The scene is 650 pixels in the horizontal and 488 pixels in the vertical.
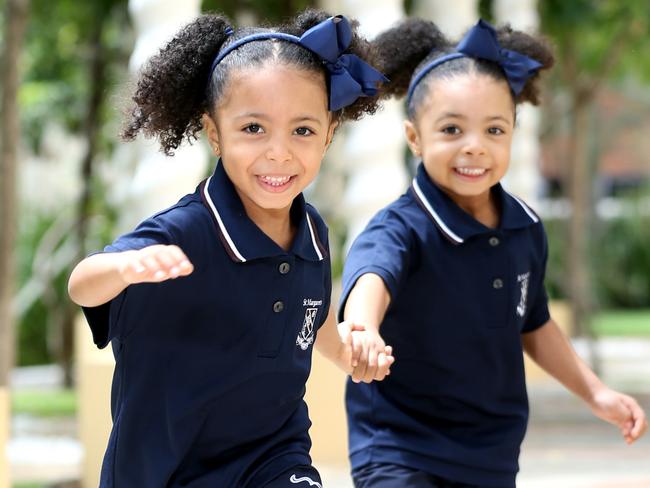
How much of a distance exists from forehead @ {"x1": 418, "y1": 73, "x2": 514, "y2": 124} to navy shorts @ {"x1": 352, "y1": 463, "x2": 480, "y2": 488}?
102 cm

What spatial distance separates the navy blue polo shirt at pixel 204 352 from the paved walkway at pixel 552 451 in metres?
3.37

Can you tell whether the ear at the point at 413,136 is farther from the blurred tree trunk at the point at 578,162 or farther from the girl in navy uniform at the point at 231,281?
the blurred tree trunk at the point at 578,162

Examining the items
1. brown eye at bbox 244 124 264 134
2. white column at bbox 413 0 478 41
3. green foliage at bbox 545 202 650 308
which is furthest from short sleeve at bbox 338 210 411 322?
green foliage at bbox 545 202 650 308

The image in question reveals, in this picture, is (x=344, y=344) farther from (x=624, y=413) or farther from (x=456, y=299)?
(x=624, y=413)

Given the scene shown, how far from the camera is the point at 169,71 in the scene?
295 centimetres

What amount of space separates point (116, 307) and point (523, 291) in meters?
1.41

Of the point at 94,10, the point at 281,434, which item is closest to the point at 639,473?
the point at 281,434

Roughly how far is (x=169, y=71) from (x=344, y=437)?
12.9 feet

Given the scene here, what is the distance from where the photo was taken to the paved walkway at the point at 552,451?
662 centimetres

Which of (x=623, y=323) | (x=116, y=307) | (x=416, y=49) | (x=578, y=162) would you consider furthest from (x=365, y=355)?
(x=623, y=323)

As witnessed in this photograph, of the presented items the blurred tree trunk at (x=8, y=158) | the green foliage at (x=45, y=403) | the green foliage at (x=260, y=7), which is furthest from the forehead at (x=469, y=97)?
the green foliage at (x=45, y=403)

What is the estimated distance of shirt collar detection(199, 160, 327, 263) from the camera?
9.05 feet

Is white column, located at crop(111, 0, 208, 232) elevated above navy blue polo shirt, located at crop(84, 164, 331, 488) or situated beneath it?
elevated above

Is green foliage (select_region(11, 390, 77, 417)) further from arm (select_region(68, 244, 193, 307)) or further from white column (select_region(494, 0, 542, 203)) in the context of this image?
arm (select_region(68, 244, 193, 307))
